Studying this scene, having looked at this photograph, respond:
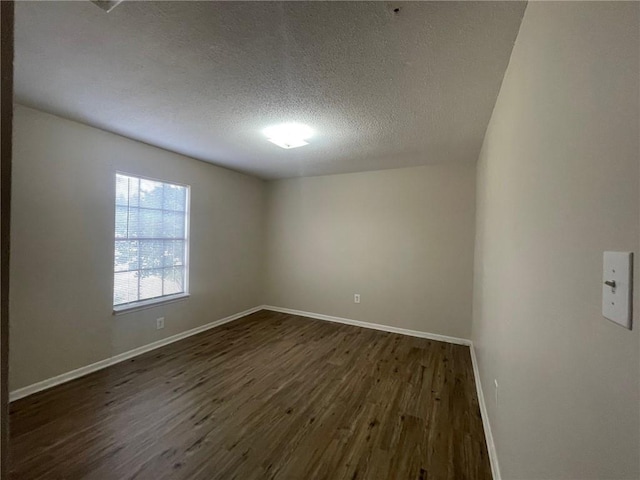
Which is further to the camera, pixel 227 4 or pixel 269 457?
pixel 269 457

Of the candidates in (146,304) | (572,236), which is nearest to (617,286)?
(572,236)

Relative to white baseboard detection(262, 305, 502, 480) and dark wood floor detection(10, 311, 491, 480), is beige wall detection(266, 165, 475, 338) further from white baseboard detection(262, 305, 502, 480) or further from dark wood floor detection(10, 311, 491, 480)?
dark wood floor detection(10, 311, 491, 480)

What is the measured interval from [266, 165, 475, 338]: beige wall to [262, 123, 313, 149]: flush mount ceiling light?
5.68ft

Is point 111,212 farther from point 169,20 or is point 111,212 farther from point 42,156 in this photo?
point 169,20

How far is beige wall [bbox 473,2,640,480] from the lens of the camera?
0.49 metres

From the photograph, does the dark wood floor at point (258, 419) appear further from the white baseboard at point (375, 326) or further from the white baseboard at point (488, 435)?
the white baseboard at point (375, 326)

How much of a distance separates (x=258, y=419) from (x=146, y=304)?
2.01 m

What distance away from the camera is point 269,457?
1.65 m

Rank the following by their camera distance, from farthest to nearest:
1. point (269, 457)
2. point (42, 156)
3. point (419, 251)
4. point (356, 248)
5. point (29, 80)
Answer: point (356, 248) < point (419, 251) < point (42, 156) < point (29, 80) < point (269, 457)

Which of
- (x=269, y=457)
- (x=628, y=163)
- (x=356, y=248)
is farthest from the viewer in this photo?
(x=356, y=248)

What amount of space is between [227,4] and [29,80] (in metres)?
1.66

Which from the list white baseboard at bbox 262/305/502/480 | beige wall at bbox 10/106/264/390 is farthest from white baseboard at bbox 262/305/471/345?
beige wall at bbox 10/106/264/390

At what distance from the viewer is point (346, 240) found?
14.1 feet

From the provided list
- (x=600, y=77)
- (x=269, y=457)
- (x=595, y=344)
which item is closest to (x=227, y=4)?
(x=600, y=77)
